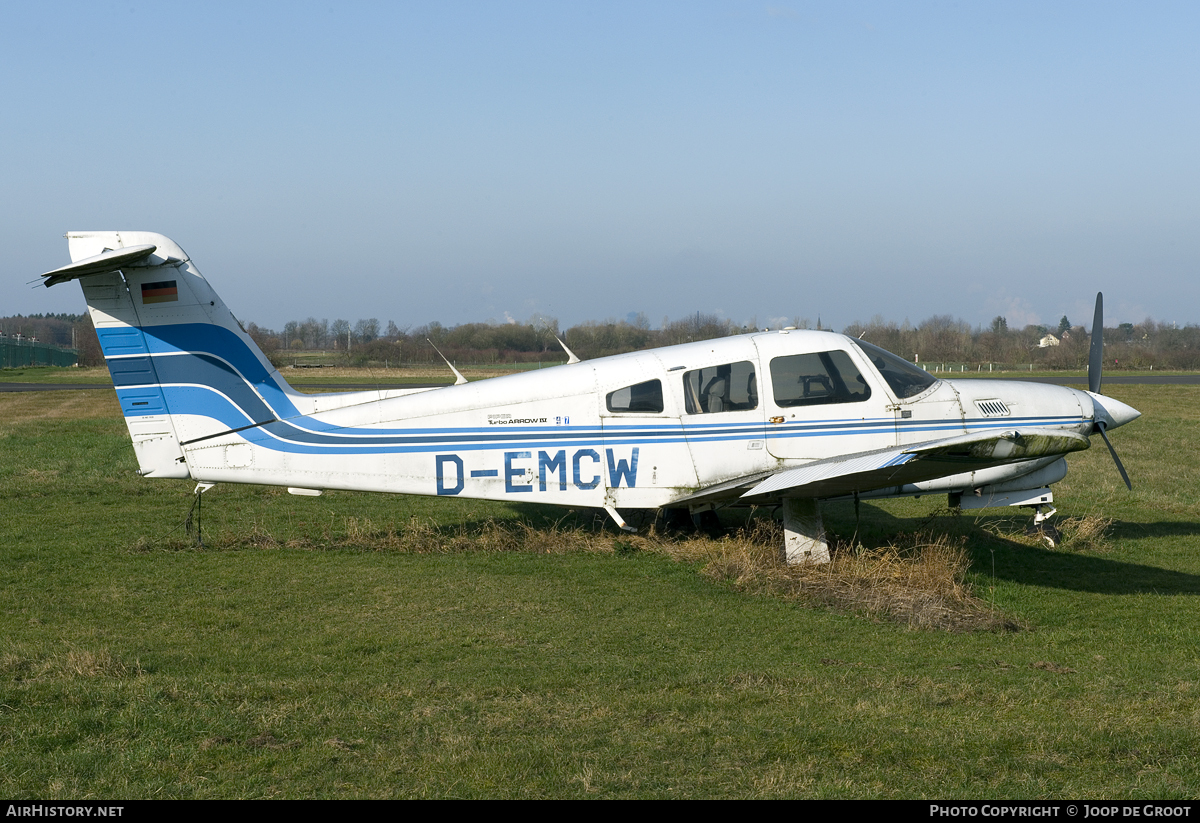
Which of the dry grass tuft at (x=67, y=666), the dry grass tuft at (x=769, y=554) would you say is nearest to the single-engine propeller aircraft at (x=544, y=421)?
the dry grass tuft at (x=769, y=554)

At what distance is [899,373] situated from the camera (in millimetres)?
9930

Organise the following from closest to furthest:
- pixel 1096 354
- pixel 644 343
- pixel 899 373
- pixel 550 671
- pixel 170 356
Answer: pixel 550 671 → pixel 170 356 → pixel 899 373 → pixel 1096 354 → pixel 644 343

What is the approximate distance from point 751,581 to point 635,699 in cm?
319

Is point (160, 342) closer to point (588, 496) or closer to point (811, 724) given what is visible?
point (588, 496)

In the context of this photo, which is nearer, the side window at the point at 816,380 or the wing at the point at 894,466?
the wing at the point at 894,466

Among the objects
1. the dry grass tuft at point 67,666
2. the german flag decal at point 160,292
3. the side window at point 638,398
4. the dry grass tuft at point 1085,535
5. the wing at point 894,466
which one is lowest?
the dry grass tuft at point 1085,535

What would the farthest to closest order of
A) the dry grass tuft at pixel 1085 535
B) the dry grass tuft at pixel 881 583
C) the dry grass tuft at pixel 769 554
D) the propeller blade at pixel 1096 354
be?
the propeller blade at pixel 1096 354 < the dry grass tuft at pixel 1085 535 < the dry grass tuft at pixel 769 554 < the dry grass tuft at pixel 881 583

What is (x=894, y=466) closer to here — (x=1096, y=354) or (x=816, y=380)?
(x=816, y=380)

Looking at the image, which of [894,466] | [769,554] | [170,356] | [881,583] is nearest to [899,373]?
[894,466]

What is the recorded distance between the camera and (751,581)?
8445 millimetres

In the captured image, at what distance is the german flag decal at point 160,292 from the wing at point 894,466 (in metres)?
5.57

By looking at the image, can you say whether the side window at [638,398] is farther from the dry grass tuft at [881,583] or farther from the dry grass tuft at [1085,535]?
the dry grass tuft at [1085,535]

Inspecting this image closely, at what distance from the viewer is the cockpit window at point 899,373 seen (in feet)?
32.1

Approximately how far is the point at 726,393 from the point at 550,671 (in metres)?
4.32
